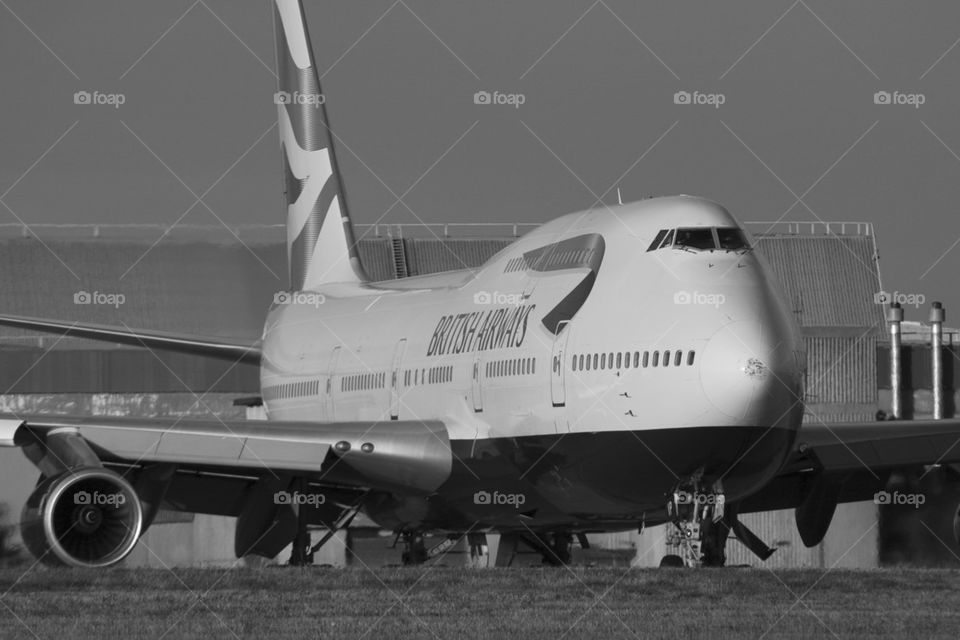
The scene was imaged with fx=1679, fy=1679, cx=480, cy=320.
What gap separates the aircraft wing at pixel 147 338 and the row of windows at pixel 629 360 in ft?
31.9

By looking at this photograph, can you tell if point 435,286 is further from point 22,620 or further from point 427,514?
point 22,620

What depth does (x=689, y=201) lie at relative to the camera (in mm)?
16750

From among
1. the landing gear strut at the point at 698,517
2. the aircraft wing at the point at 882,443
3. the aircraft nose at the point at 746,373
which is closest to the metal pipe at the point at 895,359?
the aircraft wing at the point at 882,443

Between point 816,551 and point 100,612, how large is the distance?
62.6ft

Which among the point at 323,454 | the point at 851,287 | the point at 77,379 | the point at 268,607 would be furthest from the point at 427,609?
the point at 851,287

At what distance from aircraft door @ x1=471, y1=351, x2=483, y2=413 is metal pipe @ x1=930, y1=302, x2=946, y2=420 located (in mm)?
17987

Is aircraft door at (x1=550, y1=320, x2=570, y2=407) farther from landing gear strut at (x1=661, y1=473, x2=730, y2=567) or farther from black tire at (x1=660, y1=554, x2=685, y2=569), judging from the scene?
black tire at (x1=660, y1=554, x2=685, y2=569)

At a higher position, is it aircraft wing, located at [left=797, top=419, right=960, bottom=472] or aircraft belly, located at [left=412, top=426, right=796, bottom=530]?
aircraft wing, located at [left=797, top=419, right=960, bottom=472]

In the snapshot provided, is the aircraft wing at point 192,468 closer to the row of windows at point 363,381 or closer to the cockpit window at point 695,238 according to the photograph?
the row of windows at point 363,381

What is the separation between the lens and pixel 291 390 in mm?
27188

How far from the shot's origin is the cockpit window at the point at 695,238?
1622cm

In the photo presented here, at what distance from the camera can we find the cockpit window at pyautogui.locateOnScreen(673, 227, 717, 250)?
53.2ft

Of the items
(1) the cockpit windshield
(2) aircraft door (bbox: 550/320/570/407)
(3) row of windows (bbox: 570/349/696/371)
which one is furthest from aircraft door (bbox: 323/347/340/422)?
(1) the cockpit windshield

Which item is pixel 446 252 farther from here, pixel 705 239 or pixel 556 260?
pixel 705 239
